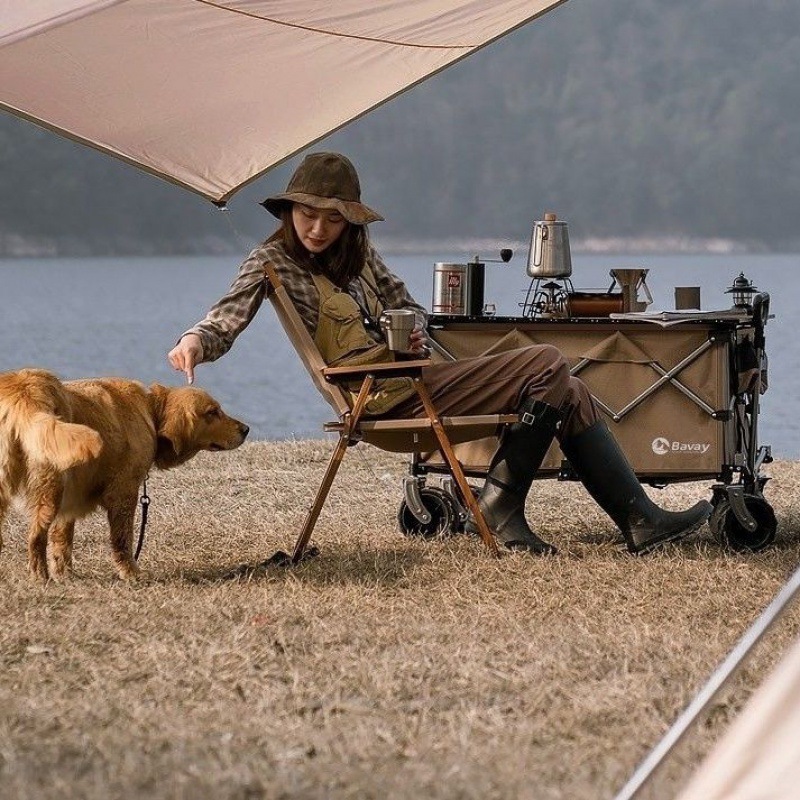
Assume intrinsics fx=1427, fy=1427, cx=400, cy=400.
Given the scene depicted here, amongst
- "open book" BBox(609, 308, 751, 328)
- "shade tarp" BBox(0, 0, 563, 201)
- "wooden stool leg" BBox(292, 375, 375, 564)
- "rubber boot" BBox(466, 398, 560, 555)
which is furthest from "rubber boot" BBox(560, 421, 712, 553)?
"shade tarp" BBox(0, 0, 563, 201)

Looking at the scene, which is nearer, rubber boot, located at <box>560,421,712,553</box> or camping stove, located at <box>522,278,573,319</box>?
rubber boot, located at <box>560,421,712,553</box>

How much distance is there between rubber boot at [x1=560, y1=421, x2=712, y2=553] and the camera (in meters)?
4.11

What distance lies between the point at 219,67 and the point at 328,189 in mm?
560

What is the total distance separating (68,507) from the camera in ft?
12.6

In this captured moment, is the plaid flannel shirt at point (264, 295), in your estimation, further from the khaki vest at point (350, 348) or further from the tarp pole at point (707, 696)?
the tarp pole at point (707, 696)

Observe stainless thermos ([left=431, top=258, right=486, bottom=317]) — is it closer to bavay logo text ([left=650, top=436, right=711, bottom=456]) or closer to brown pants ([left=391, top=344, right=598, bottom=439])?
brown pants ([left=391, top=344, right=598, bottom=439])

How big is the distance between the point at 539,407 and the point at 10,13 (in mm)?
1925

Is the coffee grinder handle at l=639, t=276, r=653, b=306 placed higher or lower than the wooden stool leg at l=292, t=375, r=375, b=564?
higher

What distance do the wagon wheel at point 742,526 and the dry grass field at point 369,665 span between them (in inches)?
2.2

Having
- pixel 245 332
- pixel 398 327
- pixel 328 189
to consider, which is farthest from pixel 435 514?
pixel 245 332

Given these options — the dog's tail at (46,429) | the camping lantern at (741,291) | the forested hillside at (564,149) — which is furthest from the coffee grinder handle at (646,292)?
the forested hillside at (564,149)

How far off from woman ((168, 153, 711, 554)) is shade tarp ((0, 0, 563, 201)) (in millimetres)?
188

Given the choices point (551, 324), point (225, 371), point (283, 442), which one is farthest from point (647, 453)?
point (225, 371)

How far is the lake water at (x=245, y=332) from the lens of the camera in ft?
17.3
